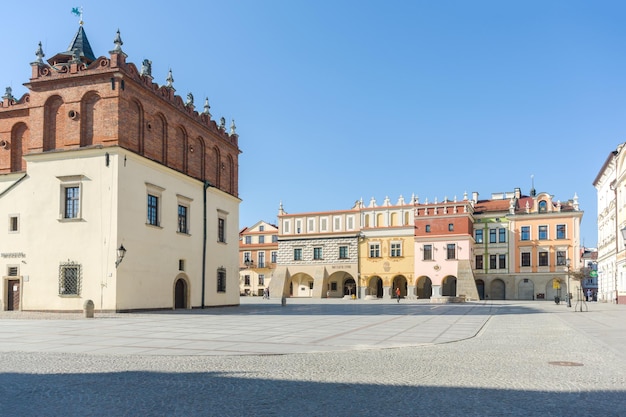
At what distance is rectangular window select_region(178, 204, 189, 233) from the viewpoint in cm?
3216

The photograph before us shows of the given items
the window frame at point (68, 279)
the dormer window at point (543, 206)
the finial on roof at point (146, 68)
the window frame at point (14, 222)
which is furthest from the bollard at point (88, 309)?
the dormer window at point (543, 206)

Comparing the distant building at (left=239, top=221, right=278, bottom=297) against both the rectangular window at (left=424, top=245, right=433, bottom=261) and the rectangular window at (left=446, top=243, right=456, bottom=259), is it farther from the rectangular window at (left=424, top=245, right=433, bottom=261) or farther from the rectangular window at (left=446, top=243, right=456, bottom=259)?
the rectangular window at (left=446, top=243, right=456, bottom=259)

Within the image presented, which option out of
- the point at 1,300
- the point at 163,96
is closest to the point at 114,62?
the point at 163,96

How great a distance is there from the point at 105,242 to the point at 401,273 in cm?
4433

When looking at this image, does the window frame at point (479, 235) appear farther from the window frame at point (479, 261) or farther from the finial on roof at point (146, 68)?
the finial on roof at point (146, 68)

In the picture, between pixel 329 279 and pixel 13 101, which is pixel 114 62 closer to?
pixel 13 101

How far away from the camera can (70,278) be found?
26.7 metres

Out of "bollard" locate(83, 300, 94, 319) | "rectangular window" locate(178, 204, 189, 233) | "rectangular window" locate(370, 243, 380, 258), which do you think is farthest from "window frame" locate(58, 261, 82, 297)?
"rectangular window" locate(370, 243, 380, 258)

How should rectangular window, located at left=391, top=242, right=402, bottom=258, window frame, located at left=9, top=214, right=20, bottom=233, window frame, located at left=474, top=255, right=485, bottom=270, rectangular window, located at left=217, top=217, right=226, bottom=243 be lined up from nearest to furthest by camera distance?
1. window frame, located at left=9, top=214, right=20, bottom=233
2. rectangular window, located at left=217, top=217, right=226, bottom=243
3. rectangular window, located at left=391, top=242, right=402, bottom=258
4. window frame, located at left=474, top=255, right=485, bottom=270

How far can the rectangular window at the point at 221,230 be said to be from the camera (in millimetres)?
36809

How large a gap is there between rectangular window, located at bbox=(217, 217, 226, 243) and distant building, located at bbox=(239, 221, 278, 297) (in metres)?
42.0

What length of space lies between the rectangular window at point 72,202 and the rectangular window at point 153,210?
3.56 meters

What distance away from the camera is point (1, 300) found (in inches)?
1107

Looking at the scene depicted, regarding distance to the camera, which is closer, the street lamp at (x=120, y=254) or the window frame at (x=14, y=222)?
the street lamp at (x=120, y=254)
